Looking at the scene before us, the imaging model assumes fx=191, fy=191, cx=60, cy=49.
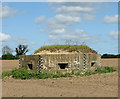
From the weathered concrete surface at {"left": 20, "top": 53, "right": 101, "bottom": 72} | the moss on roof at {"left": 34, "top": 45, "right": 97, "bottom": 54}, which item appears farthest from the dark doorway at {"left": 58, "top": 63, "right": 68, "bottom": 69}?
the moss on roof at {"left": 34, "top": 45, "right": 97, "bottom": 54}

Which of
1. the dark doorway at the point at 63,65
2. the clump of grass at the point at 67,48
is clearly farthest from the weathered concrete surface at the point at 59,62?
the clump of grass at the point at 67,48

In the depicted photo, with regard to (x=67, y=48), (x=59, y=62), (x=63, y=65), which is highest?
(x=67, y=48)

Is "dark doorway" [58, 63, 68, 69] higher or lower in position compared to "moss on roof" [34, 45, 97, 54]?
lower

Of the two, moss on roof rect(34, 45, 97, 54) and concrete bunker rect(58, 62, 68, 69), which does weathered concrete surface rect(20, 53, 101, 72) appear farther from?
moss on roof rect(34, 45, 97, 54)

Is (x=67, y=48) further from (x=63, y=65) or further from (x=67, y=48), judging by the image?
(x=63, y=65)

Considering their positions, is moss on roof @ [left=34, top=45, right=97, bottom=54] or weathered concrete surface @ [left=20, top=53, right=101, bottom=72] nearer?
weathered concrete surface @ [left=20, top=53, right=101, bottom=72]

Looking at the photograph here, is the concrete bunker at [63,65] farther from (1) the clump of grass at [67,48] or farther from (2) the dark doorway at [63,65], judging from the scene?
(1) the clump of grass at [67,48]

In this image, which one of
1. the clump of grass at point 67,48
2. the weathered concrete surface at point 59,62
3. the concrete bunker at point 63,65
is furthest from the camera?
the clump of grass at point 67,48

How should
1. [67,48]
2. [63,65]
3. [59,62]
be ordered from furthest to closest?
1. [67,48]
2. [63,65]
3. [59,62]

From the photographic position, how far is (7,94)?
948 cm

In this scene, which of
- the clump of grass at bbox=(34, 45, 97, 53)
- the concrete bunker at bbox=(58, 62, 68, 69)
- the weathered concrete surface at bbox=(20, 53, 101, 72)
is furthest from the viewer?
the clump of grass at bbox=(34, 45, 97, 53)

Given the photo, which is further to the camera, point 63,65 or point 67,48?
point 67,48

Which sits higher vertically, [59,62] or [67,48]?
[67,48]

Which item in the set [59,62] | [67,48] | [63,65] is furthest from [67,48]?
[59,62]
